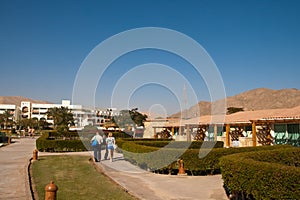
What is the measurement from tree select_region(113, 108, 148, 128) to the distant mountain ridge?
1354 cm

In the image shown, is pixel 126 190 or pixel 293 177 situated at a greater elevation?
pixel 293 177

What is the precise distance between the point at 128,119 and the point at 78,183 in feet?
243

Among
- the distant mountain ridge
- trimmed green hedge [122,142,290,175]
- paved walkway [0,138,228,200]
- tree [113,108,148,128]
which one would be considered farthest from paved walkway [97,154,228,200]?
the distant mountain ridge

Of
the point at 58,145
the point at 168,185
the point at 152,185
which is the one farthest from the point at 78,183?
the point at 58,145

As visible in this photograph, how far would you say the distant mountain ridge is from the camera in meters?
104

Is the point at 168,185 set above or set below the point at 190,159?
below

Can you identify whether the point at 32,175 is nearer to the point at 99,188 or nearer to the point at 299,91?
the point at 99,188

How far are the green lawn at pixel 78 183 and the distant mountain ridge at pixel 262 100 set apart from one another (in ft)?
286

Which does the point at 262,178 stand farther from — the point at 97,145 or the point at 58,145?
the point at 58,145

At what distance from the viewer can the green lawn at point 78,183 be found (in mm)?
8891

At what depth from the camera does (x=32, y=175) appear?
12.8 metres

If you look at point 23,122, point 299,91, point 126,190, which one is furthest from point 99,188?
point 299,91

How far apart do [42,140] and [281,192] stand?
22360 millimetres

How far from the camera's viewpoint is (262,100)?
116812 mm
